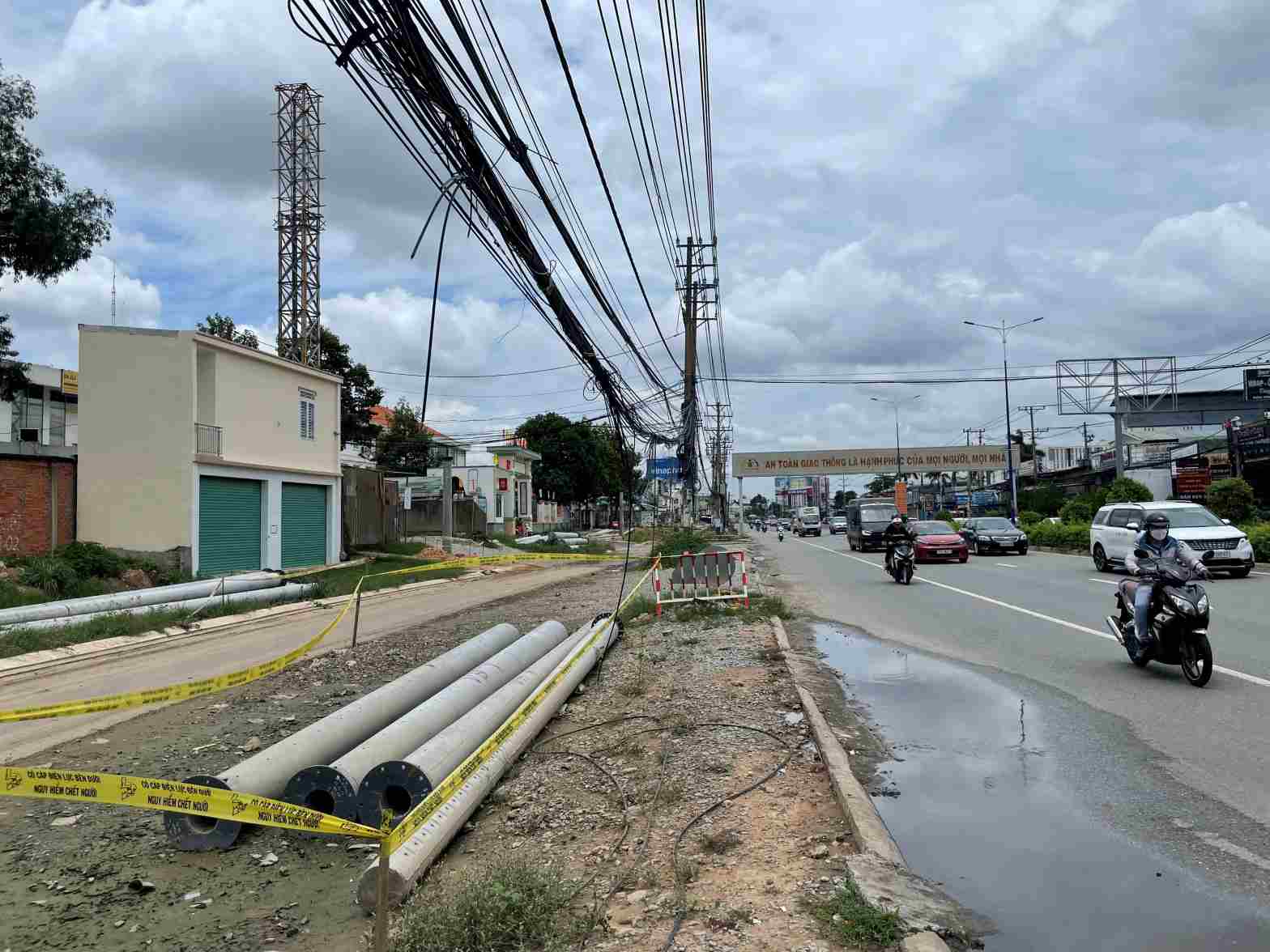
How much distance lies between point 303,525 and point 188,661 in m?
15.1

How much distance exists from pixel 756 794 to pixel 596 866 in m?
1.30

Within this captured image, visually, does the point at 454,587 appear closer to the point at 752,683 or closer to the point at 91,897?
the point at 752,683

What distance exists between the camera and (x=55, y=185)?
73.8 ft

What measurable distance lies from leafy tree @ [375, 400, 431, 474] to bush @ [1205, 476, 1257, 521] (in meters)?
34.7

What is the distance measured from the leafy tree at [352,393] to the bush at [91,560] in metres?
24.9

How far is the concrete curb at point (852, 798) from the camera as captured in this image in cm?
441

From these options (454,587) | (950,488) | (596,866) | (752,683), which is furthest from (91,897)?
(950,488)

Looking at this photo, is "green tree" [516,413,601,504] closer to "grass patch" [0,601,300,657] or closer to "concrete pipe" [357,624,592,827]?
"grass patch" [0,601,300,657]

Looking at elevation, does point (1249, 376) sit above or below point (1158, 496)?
above

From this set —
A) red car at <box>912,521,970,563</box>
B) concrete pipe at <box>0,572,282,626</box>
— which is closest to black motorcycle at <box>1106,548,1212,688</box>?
concrete pipe at <box>0,572,282,626</box>

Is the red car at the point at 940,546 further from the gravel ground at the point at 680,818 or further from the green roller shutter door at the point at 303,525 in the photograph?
the gravel ground at the point at 680,818

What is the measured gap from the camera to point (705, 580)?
51.3 feet

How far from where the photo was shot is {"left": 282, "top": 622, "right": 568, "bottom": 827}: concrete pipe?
519cm

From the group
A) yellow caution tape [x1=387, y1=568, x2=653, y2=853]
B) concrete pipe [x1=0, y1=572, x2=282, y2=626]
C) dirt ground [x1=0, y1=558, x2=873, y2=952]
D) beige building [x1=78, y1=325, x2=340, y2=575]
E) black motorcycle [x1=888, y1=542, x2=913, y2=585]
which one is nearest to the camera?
dirt ground [x1=0, y1=558, x2=873, y2=952]
